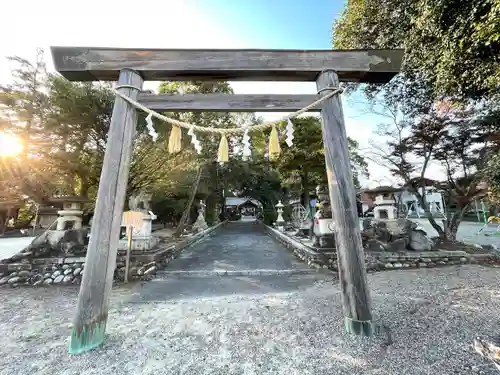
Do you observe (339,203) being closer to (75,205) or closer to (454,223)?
(75,205)

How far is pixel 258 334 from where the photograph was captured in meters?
2.53

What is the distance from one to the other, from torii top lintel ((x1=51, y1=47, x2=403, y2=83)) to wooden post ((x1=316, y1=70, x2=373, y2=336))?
1.96ft

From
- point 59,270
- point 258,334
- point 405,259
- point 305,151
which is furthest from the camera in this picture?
point 305,151

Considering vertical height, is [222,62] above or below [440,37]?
below

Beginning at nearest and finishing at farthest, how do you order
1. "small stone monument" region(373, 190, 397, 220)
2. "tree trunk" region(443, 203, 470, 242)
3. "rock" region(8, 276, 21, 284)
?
"rock" region(8, 276, 21, 284) → "small stone monument" region(373, 190, 397, 220) → "tree trunk" region(443, 203, 470, 242)

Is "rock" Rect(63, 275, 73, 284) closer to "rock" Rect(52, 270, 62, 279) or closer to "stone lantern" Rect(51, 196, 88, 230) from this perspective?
"rock" Rect(52, 270, 62, 279)

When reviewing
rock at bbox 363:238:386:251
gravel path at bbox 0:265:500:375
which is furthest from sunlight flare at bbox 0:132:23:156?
rock at bbox 363:238:386:251

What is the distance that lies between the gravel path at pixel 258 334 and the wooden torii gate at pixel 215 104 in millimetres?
349

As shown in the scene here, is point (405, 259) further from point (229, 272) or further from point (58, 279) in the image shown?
point (58, 279)

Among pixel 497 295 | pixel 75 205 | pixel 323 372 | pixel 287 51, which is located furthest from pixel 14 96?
pixel 497 295

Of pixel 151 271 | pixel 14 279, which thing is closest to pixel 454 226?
pixel 151 271

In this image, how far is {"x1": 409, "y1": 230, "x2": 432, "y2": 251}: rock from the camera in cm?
651

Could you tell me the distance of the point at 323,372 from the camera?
186 centimetres

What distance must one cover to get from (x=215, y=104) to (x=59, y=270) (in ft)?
18.4
